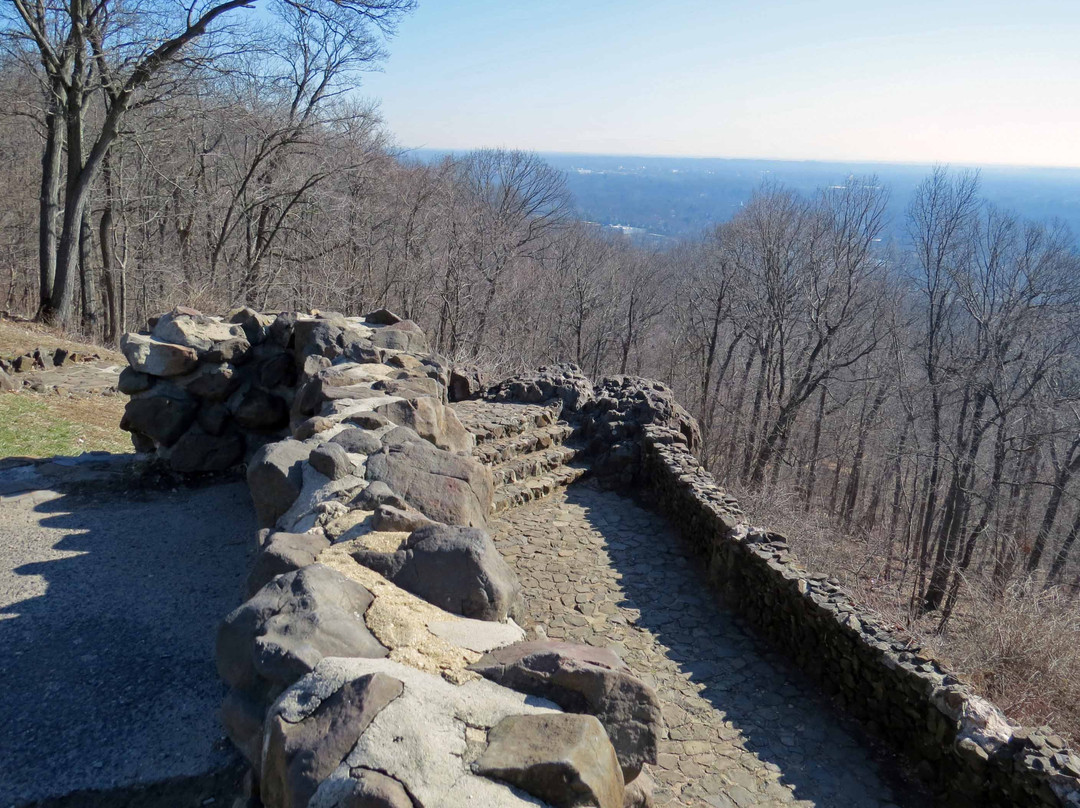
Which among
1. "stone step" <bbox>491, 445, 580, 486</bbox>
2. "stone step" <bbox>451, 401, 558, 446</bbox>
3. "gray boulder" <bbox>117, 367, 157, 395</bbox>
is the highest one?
"gray boulder" <bbox>117, 367, 157, 395</bbox>

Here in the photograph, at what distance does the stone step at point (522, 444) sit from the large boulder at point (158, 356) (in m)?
3.32

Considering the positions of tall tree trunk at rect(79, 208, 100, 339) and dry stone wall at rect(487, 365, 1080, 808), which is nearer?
dry stone wall at rect(487, 365, 1080, 808)

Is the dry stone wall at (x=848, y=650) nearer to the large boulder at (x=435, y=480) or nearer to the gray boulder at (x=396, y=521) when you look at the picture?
the large boulder at (x=435, y=480)

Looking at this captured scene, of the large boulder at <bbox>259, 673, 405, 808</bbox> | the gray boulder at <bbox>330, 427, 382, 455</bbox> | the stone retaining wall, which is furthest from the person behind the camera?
the gray boulder at <bbox>330, 427, 382, 455</bbox>

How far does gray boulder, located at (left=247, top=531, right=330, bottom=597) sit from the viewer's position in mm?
4055

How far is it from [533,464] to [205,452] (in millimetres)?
3571

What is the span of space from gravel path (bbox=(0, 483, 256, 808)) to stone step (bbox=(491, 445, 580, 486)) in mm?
2651

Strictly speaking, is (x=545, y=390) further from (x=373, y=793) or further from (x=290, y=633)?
(x=373, y=793)

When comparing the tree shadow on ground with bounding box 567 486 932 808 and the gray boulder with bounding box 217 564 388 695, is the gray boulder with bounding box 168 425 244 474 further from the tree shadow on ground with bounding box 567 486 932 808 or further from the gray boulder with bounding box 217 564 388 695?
the gray boulder with bounding box 217 564 388 695

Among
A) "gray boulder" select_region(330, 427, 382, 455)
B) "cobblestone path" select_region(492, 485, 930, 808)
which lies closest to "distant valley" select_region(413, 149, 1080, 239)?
"cobblestone path" select_region(492, 485, 930, 808)

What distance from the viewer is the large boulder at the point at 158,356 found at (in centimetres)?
842

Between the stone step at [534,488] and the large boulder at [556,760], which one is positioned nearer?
the large boulder at [556,760]

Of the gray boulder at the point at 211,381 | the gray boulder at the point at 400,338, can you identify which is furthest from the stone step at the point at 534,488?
the gray boulder at the point at 211,381

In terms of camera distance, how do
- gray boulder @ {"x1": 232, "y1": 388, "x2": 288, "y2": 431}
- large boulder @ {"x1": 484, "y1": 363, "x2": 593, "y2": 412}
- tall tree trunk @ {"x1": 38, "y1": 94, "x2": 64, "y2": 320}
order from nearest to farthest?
1. gray boulder @ {"x1": 232, "y1": 388, "x2": 288, "y2": 431}
2. large boulder @ {"x1": 484, "y1": 363, "x2": 593, "y2": 412}
3. tall tree trunk @ {"x1": 38, "y1": 94, "x2": 64, "y2": 320}
